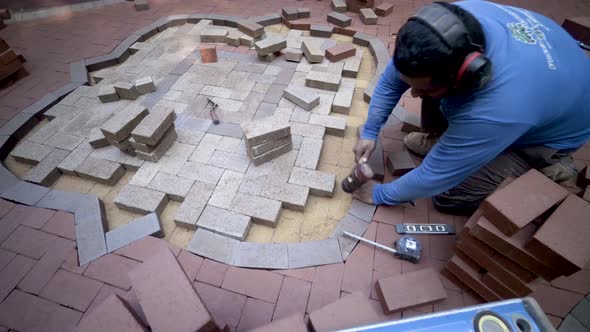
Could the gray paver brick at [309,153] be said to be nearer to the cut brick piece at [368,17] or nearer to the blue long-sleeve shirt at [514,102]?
the blue long-sleeve shirt at [514,102]

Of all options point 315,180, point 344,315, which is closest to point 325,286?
point 344,315

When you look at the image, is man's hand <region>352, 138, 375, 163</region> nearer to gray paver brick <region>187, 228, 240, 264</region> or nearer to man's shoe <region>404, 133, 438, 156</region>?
man's shoe <region>404, 133, 438, 156</region>

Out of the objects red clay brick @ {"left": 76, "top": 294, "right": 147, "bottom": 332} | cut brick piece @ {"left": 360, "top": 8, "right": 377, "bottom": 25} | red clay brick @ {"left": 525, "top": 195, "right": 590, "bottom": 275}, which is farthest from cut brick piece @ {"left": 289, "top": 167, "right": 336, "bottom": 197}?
cut brick piece @ {"left": 360, "top": 8, "right": 377, "bottom": 25}

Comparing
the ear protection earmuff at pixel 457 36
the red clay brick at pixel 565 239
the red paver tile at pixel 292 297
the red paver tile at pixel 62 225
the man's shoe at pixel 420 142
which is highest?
the ear protection earmuff at pixel 457 36

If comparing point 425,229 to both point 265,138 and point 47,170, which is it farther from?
point 47,170

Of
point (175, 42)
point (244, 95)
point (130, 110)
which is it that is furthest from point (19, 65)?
point (244, 95)

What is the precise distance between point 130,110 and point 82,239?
58.9 inches

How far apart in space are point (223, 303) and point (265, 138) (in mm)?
1610

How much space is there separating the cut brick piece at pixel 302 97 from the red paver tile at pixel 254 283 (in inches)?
88.2

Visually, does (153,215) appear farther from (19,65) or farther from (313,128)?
(19,65)

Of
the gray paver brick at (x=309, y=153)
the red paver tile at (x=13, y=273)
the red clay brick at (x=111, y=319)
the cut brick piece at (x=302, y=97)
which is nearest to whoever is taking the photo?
the red clay brick at (x=111, y=319)

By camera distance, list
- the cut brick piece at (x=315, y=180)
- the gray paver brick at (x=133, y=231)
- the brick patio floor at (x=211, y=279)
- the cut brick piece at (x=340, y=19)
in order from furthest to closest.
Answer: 1. the cut brick piece at (x=340, y=19)
2. the cut brick piece at (x=315, y=180)
3. the gray paver brick at (x=133, y=231)
4. the brick patio floor at (x=211, y=279)

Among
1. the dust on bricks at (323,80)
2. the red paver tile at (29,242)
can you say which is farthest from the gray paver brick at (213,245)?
the dust on bricks at (323,80)

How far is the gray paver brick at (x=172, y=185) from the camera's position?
10.3ft
